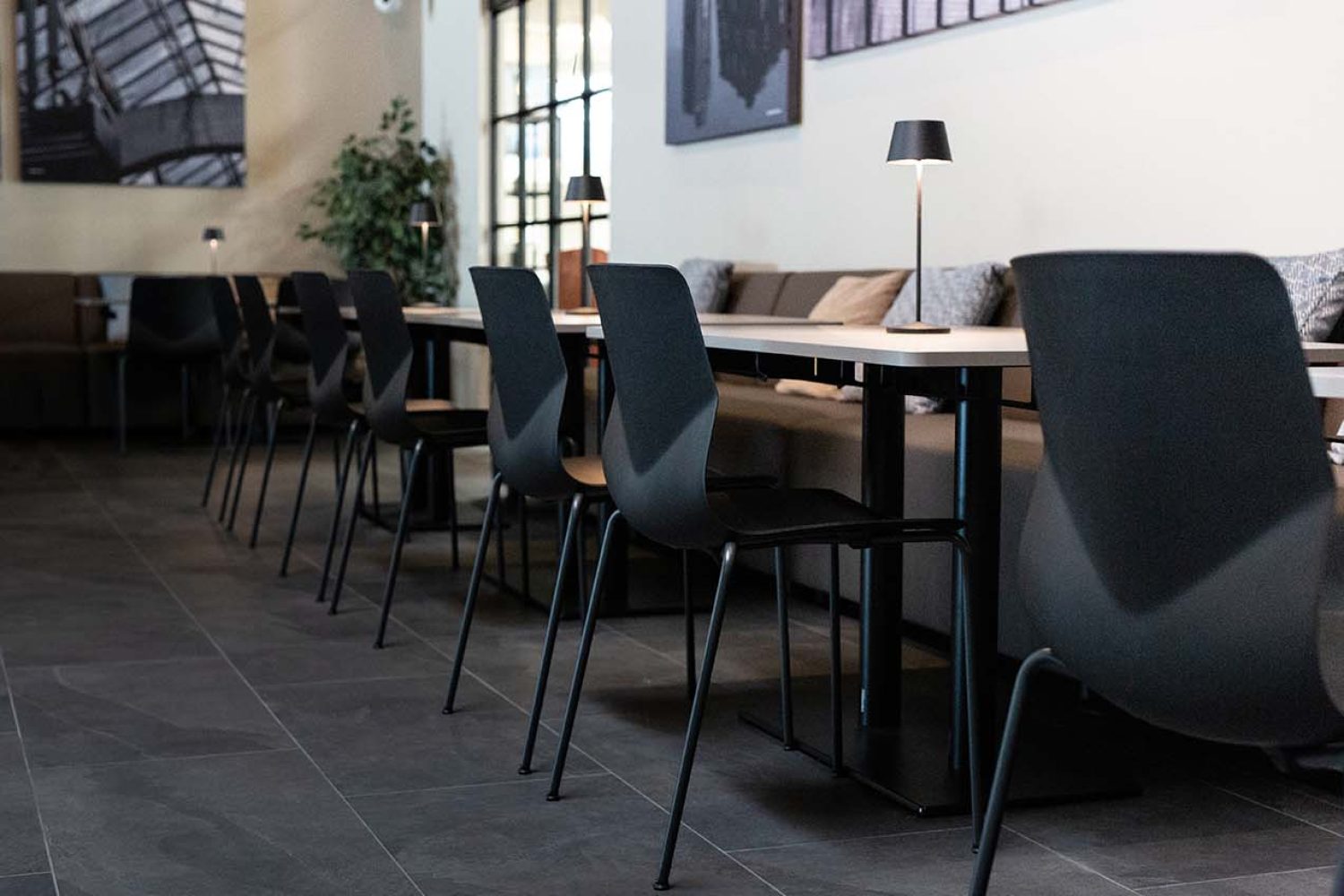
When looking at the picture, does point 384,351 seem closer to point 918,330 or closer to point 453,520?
point 453,520

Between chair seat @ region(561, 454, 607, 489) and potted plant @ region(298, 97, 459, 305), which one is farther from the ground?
potted plant @ region(298, 97, 459, 305)

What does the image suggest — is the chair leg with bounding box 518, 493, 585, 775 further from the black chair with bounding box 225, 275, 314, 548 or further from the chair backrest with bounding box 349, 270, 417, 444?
the black chair with bounding box 225, 275, 314, 548

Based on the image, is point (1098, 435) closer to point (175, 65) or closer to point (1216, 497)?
point (1216, 497)

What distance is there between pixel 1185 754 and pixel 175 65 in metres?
8.72

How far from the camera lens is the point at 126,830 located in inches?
104

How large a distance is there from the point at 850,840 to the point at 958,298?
241cm

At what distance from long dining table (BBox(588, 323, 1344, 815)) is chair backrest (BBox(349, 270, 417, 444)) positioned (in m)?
1.03

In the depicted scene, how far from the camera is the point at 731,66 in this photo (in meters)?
6.75

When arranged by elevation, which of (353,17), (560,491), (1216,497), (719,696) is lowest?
(719,696)

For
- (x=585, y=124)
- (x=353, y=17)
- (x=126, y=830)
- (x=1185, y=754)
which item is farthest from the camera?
(x=353, y=17)

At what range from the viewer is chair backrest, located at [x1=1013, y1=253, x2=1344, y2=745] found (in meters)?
1.43

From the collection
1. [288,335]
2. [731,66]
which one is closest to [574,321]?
[731,66]

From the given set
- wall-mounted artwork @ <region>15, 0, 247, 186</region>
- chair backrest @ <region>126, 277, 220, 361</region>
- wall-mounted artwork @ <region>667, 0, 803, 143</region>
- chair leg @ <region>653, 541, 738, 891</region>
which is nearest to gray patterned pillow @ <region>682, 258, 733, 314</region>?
wall-mounted artwork @ <region>667, 0, 803, 143</region>

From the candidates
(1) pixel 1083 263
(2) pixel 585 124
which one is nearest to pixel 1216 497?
(1) pixel 1083 263
